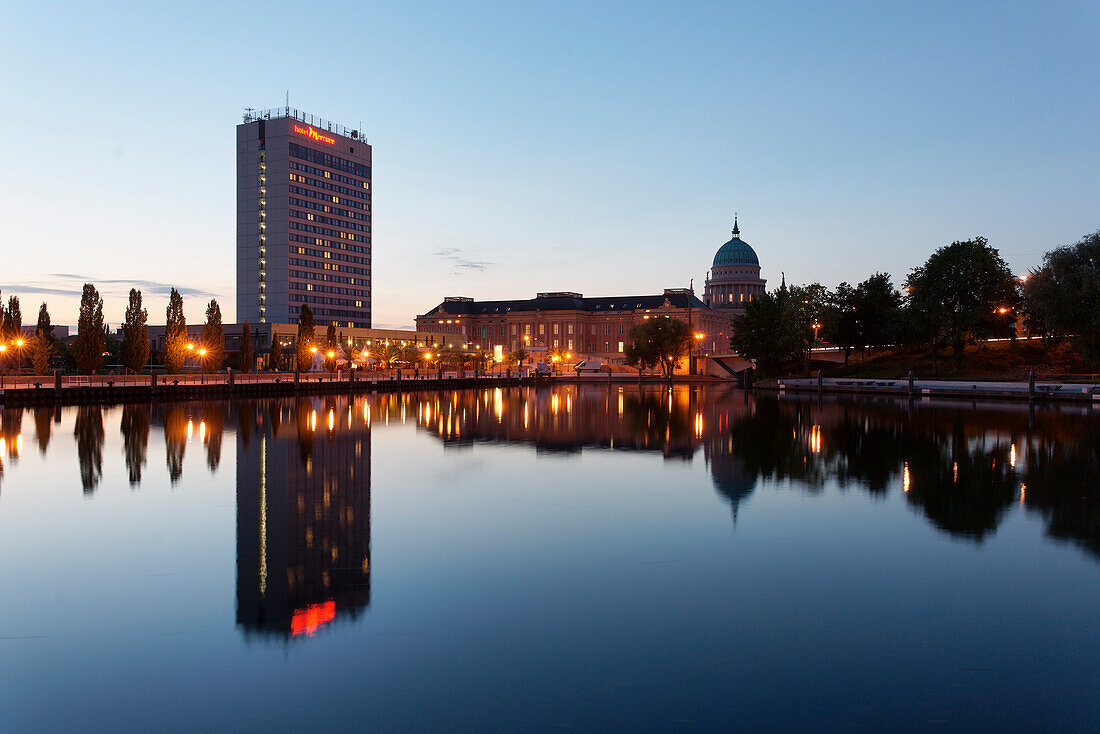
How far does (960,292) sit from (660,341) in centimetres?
4700

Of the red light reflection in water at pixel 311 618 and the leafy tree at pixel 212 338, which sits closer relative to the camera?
the red light reflection in water at pixel 311 618

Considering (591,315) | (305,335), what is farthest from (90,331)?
(591,315)

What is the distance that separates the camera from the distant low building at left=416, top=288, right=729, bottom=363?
17638cm

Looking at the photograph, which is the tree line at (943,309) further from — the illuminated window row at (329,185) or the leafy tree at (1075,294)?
the illuminated window row at (329,185)

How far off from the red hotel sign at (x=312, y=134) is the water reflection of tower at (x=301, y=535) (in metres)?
159

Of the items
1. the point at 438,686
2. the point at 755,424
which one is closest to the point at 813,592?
the point at 438,686

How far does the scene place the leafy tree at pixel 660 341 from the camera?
116 metres

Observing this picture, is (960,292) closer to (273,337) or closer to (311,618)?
(311,618)

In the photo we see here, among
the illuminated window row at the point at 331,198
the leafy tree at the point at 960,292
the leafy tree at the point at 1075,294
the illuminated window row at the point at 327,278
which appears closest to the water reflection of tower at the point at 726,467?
the leafy tree at the point at 1075,294

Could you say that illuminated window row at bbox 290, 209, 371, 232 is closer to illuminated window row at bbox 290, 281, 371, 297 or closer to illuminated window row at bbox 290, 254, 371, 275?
illuminated window row at bbox 290, 254, 371, 275

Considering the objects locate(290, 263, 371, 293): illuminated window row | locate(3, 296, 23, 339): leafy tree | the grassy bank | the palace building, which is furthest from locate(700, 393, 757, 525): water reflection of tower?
locate(290, 263, 371, 293): illuminated window row

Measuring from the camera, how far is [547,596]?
34.5 ft

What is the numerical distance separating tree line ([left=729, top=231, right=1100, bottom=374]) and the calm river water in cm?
4669

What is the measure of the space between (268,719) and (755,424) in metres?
35.1
